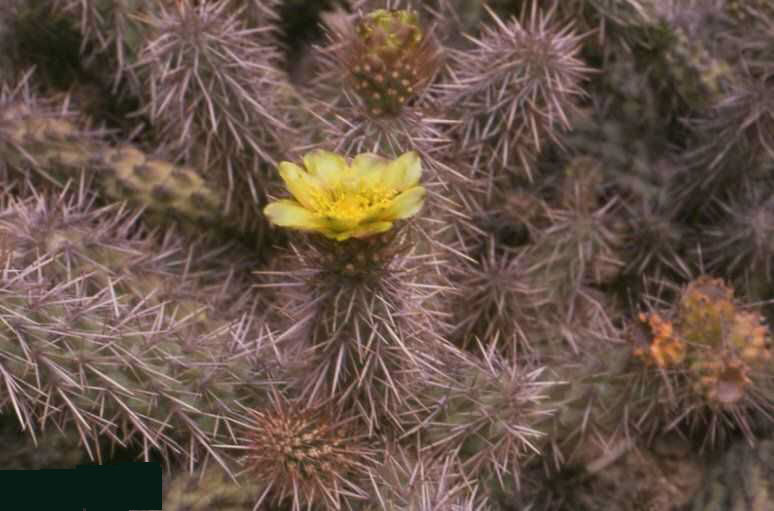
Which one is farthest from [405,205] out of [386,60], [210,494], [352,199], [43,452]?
[43,452]

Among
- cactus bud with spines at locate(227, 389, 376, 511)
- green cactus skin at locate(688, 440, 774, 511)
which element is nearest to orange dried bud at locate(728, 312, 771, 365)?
green cactus skin at locate(688, 440, 774, 511)

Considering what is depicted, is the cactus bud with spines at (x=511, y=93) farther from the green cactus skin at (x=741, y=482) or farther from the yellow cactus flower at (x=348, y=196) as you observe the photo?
the green cactus skin at (x=741, y=482)

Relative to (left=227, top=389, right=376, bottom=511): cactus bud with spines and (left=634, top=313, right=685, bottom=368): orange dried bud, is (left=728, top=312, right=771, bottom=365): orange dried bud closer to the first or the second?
(left=634, top=313, right=685, bottom=368): orange dried bud

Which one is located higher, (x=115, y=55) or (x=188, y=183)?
(x=115, y=55)

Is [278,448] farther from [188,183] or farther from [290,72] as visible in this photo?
[290,72]

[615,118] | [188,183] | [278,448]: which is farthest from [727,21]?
[278,448]

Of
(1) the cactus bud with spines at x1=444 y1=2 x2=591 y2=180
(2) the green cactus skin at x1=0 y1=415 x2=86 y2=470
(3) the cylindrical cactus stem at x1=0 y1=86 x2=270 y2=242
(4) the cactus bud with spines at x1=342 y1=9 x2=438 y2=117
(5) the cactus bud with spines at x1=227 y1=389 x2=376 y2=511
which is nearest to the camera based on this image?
(5) the cactus bud with spines at x1=227 y1=389 x2=376 y2=511

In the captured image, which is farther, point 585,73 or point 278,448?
point 585,73
